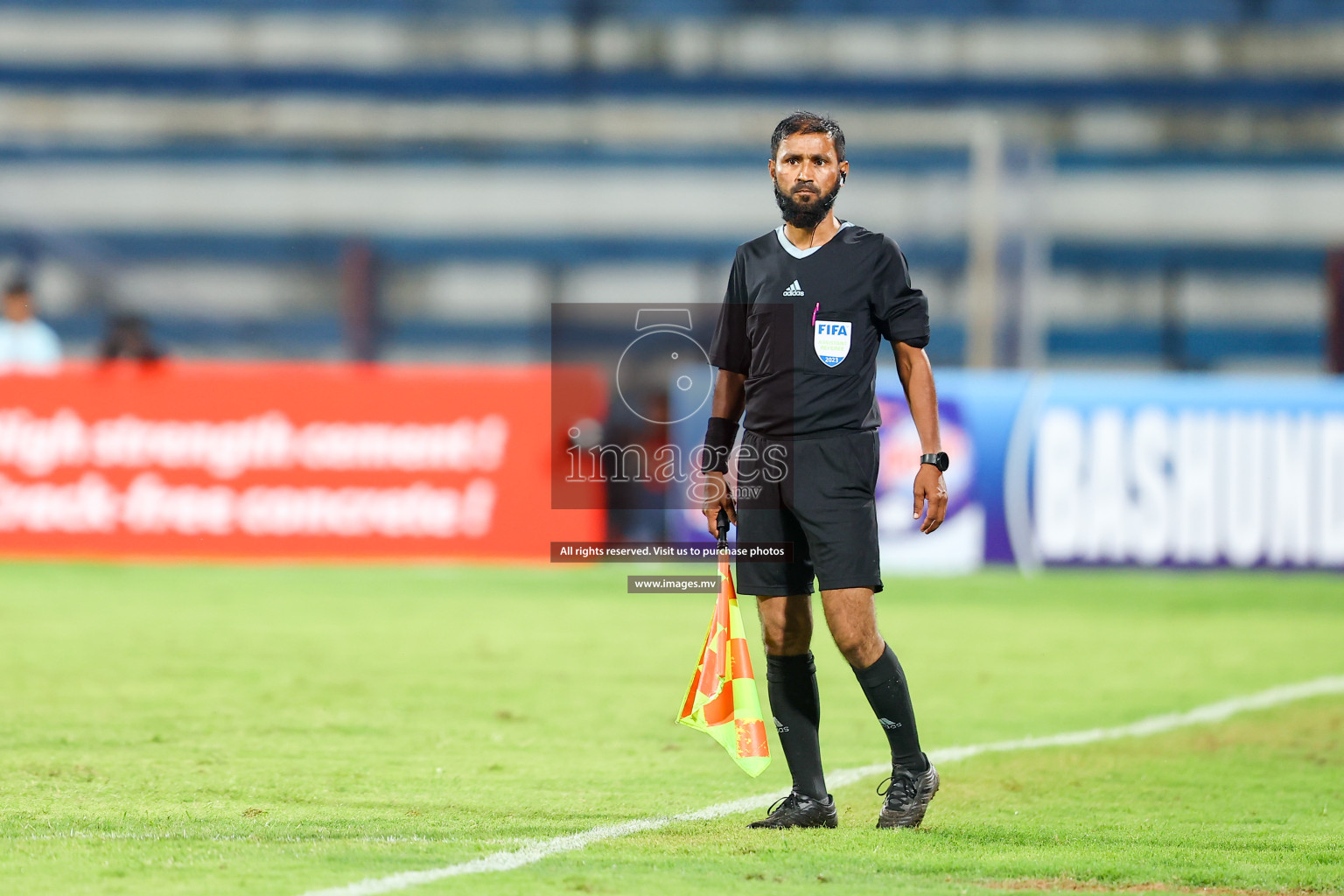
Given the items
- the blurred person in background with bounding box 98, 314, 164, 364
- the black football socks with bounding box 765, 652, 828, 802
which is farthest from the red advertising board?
the black football socks with bounding box 765, 652, 828, 802

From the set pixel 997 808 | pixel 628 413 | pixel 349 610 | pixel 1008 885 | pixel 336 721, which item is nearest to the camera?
pixel 1008 885

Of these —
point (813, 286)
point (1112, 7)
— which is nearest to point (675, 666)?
point (813, 286)

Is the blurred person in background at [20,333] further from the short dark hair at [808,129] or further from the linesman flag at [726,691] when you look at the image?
the short dark hair at [808,129]

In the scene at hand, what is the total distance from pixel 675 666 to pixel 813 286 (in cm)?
405

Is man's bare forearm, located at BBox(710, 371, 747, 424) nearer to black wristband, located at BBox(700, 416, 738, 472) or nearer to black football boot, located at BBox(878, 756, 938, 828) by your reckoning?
black wristband, located at BBox(700, 416, 738, 472)

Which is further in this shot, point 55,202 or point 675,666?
point 55,202

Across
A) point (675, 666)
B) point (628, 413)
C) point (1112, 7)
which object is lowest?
point (675, 666)

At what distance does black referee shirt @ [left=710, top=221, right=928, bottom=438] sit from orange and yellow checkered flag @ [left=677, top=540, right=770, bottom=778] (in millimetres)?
461

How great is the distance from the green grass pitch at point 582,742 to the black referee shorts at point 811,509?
2.36ft

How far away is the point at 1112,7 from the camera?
85.0 feet

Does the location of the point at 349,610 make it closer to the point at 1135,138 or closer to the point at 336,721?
the point at 336,721

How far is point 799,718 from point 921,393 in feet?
3.25

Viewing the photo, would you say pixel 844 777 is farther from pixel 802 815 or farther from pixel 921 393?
pixel 921 393

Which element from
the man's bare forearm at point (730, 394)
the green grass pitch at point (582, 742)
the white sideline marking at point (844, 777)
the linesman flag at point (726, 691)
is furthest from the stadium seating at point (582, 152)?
the linesman flag at point (726, 691)
